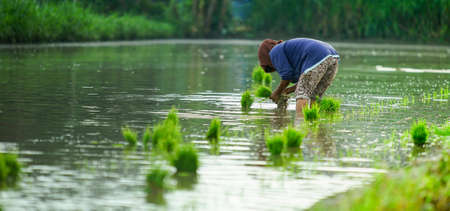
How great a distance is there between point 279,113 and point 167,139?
377cm

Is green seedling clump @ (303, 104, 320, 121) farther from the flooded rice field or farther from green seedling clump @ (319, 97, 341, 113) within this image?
green seedling clump @ (319, 97, 341, 113)

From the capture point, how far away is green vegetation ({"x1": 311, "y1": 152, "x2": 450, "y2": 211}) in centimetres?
453

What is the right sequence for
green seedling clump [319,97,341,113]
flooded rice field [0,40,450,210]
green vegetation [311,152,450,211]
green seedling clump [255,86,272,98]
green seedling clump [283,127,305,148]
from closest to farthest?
green vegetation [311,152,450,211] → flooded rice field [0,40,450,210] → green seedling clump [283,127,305,148] → green seedling clump [319,97,341,113] → green seedling clump [255,86,272,98]

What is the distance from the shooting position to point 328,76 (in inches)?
421

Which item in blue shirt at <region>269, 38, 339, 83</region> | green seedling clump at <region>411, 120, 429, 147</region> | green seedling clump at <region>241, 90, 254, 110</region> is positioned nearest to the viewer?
green seedling clump at <region>411, 120, 429, 147</region>

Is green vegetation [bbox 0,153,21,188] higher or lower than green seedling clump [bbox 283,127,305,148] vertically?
higher

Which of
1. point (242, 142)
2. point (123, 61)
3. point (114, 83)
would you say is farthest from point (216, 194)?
point (123, 61)

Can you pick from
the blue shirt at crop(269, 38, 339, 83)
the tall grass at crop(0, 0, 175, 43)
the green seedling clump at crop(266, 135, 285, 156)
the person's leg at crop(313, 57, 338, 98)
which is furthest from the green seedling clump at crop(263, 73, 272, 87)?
the tall grass at crop(0, 0, 175, 43)

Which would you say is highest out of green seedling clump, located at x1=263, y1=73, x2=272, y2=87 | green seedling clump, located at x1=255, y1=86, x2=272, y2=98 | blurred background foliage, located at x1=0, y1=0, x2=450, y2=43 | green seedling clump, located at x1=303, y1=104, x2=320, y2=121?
green seedling clump, located at x1=303, y1=104, x2=320, y2=121

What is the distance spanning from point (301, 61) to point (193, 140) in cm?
261

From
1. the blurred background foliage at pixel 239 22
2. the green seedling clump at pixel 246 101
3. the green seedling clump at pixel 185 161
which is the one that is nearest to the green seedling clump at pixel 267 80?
the green seedling clump at pixel 246 101

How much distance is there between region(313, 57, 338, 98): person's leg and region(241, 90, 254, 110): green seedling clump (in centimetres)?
94

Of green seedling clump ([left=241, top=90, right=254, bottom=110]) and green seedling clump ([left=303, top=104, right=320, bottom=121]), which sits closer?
green seedling clump ([left=303, top=104, right=320, bottom=121])

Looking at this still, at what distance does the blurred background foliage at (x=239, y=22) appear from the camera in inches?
1377
